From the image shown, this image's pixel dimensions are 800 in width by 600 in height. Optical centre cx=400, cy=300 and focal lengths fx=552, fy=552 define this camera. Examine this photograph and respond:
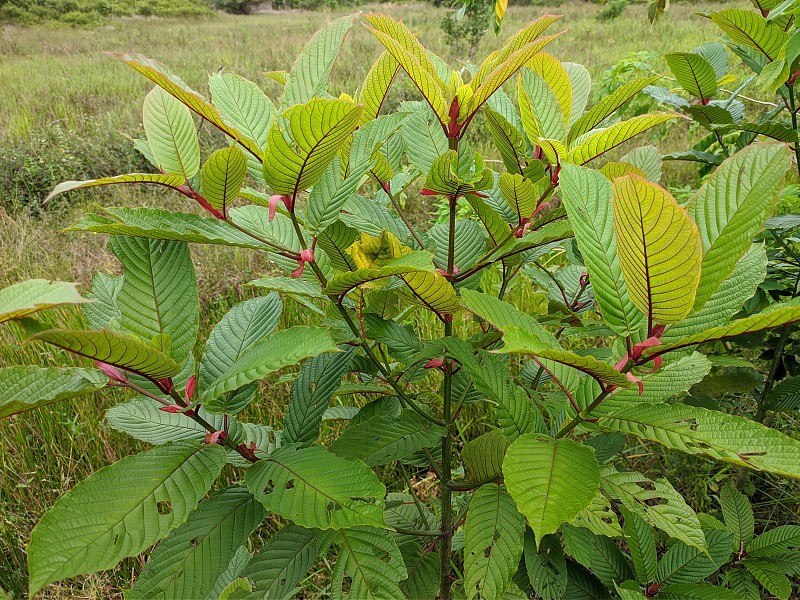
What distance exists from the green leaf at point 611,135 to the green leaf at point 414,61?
197 mm

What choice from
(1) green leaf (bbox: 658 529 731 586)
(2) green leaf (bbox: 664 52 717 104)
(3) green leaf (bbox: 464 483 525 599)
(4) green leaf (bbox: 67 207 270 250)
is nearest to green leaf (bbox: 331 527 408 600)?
(3) green leaf (bbox: 464 483 525 599)

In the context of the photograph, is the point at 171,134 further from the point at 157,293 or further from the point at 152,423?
the point at 152,423

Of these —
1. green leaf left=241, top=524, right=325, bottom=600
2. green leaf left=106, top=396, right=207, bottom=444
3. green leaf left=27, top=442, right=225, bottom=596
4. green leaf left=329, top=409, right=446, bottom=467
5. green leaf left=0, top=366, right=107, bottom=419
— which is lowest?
green leaf left=241, top=524, right=325, bottom=600

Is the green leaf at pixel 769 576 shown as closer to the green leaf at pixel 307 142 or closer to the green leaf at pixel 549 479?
the green leaf at pixel 549 479

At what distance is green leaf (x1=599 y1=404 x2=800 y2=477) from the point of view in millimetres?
583

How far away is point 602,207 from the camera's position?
675 millimetres

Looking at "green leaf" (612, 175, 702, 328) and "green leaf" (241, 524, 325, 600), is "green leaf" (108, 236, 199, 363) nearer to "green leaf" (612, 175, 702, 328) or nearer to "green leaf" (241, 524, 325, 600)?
"green leaf" (241, 524, 325, 600)

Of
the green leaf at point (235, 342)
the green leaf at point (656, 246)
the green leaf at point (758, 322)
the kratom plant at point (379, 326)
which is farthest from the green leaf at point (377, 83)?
the green leaf at point (758, 322)

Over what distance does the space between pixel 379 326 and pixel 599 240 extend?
0.40m

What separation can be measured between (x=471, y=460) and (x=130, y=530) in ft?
1.79

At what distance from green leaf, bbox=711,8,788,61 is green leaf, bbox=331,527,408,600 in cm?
115

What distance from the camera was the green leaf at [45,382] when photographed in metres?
0.65

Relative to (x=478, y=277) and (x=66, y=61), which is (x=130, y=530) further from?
(x=66, y=61)

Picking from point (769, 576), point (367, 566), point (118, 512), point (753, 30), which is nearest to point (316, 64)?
point (118, 512)
